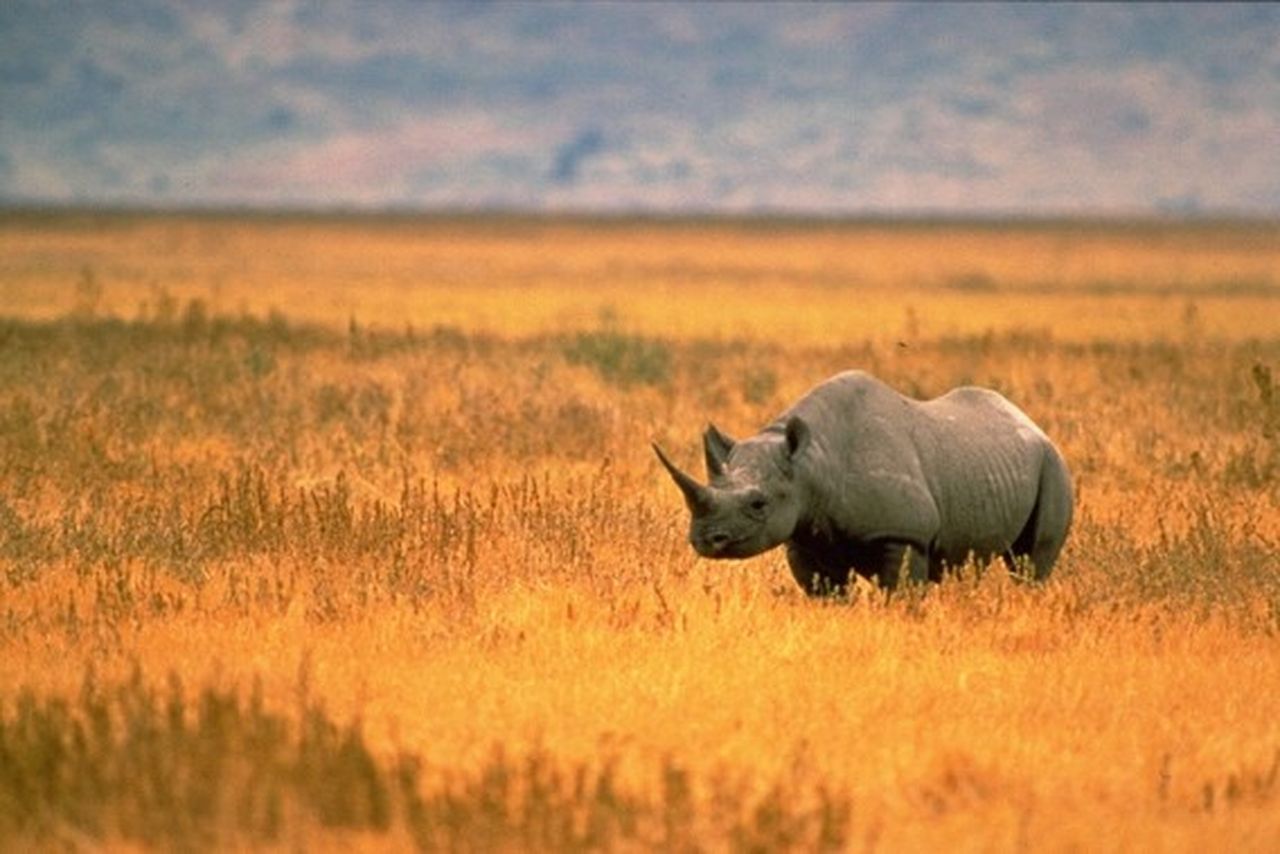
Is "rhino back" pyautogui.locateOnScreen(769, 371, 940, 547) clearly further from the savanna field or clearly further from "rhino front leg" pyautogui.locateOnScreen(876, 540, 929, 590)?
the savanna field

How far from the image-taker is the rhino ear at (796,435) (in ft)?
33.9

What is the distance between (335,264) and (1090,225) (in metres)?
63.5

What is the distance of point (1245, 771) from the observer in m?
8.09

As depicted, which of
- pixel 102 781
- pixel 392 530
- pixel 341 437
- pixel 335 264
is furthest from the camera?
pixel 335 264

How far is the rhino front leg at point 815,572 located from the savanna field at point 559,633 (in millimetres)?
227

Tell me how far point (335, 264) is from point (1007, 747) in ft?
220

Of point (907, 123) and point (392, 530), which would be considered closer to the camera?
point (392, 530)

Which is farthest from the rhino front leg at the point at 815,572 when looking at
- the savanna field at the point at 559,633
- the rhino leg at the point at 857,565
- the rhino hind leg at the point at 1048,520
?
the rhino hind leg at the point at 1048,520

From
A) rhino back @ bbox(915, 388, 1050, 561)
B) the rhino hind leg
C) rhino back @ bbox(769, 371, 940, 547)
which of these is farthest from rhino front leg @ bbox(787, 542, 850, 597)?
the rhino hind leg

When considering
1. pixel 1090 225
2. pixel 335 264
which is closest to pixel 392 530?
pixel 335 264

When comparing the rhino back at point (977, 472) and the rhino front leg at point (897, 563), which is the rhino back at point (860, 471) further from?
the rhino back at point (977, 472)

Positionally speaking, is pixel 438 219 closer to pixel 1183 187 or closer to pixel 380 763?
pixel 1183 187

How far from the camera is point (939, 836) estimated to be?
7.33 metres

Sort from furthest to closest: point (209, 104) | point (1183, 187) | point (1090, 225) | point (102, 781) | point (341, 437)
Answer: point (209, 104) → point (1183, 187) → point (1090, 225) → point (341, 437) → point (102, 781)
